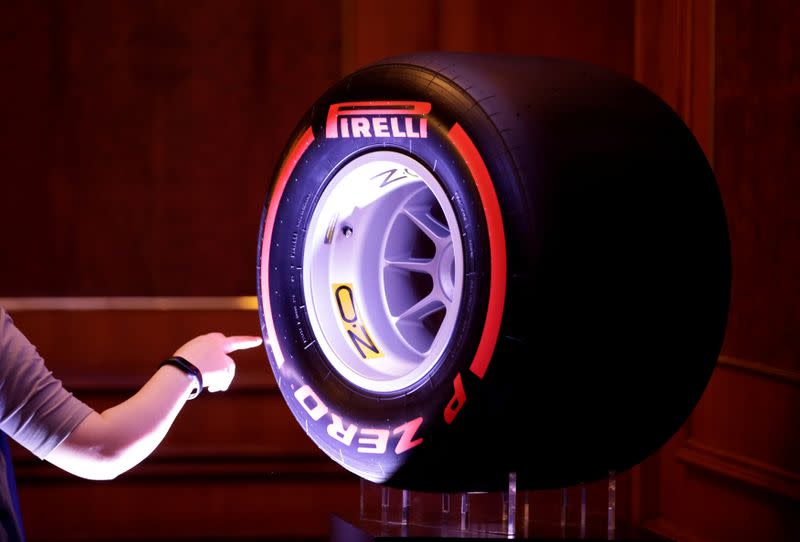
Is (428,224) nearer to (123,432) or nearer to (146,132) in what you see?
(123,432)

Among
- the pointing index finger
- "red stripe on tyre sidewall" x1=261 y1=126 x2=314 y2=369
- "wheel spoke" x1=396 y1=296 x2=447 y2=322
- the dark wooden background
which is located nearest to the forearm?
the pointing index finger

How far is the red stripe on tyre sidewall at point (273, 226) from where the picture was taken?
2.07m

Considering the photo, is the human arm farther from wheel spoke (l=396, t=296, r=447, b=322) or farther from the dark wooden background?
the dark wooden background

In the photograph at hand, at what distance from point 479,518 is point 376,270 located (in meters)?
0.55

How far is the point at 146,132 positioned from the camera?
3.29m

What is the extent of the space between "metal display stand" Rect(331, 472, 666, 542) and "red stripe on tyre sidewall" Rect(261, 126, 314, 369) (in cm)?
31

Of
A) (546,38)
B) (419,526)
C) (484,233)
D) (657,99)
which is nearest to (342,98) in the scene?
(484,233)

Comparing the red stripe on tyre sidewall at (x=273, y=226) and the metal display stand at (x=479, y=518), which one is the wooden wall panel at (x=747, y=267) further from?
the red stripe on tyre sidewall at (x=273, y=226)

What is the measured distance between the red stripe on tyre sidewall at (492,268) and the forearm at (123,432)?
1.69ft

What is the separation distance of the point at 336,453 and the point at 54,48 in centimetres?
185

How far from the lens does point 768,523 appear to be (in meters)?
2.62

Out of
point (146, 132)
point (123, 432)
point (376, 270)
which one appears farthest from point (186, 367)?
point (146, 132)

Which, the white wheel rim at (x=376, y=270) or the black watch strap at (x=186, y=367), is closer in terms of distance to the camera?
the black watch strap at (x=186, y=367)

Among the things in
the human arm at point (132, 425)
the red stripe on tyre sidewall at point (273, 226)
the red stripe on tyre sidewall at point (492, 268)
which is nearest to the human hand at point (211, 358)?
the human arm at point (132, 425)
